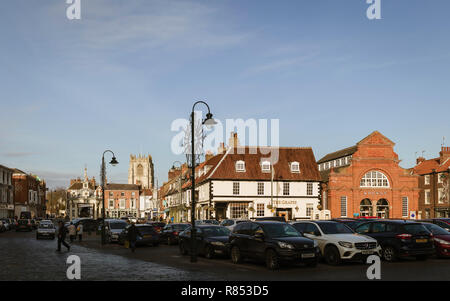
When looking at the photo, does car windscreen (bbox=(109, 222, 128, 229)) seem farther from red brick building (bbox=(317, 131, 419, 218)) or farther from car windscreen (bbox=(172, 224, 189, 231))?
red brick building (bbox=(317, 131, 419, 218))

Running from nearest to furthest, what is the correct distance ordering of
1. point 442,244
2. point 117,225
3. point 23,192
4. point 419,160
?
point 442,244 < point 117,225 < point 419,160 < point 23,192

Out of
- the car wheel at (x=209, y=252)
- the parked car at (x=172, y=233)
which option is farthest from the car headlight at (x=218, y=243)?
the parked car at (x=172, y=233)

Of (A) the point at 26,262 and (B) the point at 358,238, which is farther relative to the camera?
(A) the point at 26,262

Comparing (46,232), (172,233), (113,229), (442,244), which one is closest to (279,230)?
(442,244)

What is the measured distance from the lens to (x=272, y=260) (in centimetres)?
1858

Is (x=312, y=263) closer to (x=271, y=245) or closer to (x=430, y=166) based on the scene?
(x=271, y=245)

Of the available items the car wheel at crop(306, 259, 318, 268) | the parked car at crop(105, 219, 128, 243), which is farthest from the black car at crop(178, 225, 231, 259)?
the parked car at crop(105, 219, 128, 243)

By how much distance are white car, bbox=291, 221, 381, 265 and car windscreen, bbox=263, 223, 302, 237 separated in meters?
1.43

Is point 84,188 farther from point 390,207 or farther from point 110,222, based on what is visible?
point 110,222

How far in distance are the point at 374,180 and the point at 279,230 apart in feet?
161
